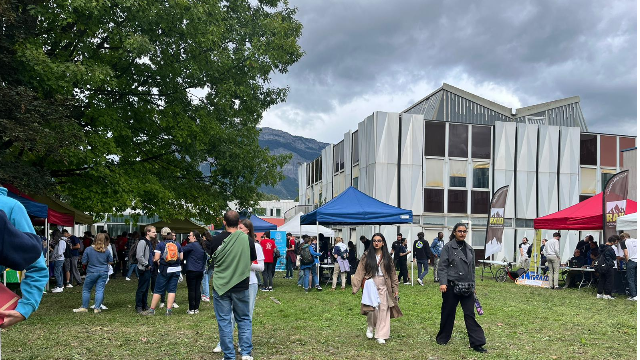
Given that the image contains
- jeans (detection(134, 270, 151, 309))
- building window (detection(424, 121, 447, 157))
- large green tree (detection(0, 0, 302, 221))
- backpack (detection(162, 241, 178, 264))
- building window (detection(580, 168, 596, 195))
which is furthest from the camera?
building window (detection(580, 168, 596, 195))

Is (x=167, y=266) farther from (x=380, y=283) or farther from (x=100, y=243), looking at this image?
(x=380, y=283)

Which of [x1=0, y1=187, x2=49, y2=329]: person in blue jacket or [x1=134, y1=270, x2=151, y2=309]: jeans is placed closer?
[x1=0, y1=187, x2=49, y2=329]: person in blue jacket

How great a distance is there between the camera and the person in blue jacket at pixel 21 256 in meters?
2.53

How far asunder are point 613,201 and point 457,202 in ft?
73.4

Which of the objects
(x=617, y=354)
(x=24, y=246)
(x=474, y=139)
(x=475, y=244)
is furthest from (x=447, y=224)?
(x=24, y=246)

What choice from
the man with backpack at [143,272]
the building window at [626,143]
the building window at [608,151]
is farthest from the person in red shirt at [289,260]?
the building window at [626,143]

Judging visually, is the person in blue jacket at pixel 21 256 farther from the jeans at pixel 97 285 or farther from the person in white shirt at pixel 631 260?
the person in white shirt at pixel 631 260

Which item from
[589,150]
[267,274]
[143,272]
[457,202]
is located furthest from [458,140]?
[143,272]

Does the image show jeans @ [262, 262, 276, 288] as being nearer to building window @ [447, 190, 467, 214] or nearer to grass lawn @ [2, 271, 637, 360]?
grass lawn @ [2, 271, 637, 360]

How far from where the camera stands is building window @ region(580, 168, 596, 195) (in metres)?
41.6

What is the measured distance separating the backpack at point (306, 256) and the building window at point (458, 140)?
23.6 m

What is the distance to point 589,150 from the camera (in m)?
41.7

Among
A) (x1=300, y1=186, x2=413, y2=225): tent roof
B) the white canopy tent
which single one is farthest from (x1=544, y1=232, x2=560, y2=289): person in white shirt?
(x1=300, y1=186, x2=413, y2=225): tent roof

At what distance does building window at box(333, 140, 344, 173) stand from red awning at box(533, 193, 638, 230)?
26976 mm
